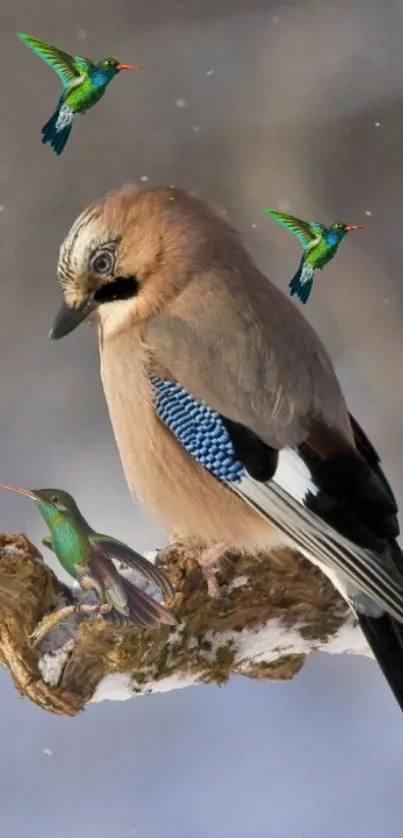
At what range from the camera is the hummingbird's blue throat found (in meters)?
1.00

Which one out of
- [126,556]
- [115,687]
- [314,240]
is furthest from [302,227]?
[115,687]

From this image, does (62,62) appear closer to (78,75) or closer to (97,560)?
(78,75)

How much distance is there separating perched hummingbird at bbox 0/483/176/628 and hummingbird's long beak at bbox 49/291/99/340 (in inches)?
6.6

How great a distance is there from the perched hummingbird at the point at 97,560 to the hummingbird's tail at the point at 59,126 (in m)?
0.41

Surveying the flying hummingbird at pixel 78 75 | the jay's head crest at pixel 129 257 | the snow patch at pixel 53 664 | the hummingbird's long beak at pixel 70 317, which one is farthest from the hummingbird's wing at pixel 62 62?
the snow patch at pixel 53 664

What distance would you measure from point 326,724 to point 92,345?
2.14 feet

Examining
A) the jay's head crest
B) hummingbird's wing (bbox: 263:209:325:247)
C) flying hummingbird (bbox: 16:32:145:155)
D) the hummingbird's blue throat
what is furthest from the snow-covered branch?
flying hummingbird (bbox: 16:32:145:155)

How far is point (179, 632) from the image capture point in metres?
1.10

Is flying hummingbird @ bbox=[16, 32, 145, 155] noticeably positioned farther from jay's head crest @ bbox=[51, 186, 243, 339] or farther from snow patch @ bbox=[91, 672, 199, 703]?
snow patch @ bbox=[91, 672, 199, 703]

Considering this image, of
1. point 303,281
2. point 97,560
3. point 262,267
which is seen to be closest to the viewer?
point 97,560

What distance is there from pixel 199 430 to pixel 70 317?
173mm

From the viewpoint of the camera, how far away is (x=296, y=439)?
3.34ft

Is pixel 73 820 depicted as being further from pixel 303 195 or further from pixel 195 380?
pixel 303 195

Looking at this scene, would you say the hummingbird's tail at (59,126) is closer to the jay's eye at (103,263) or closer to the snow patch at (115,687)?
the jay's eye at (103,263)
